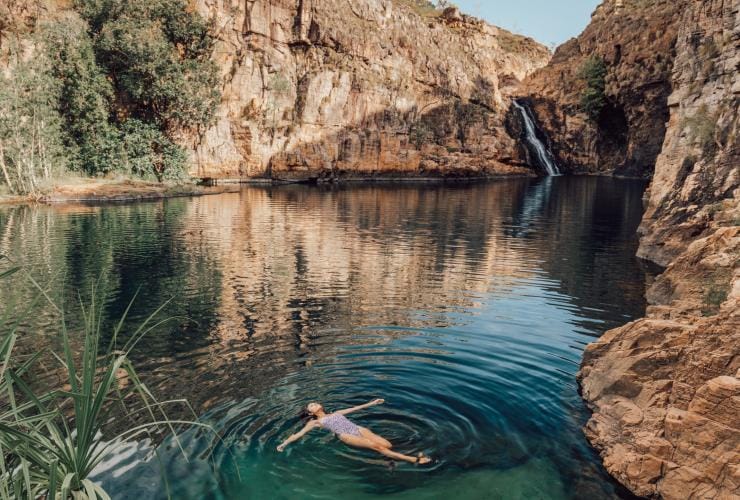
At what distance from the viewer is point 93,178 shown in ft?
158

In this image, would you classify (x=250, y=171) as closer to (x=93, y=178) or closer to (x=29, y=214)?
(x=93, y=178)

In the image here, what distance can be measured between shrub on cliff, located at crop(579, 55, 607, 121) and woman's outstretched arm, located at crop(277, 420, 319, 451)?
82691 mm

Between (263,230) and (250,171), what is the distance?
43.5m

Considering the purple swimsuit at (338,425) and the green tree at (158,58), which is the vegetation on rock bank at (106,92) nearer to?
the green tree at (158,58)

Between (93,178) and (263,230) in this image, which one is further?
(93,178)

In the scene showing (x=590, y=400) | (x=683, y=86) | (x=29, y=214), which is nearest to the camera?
(x=590, y=400)

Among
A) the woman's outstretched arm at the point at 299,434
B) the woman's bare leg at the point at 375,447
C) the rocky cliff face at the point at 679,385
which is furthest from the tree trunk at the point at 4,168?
Answer: the rocky cliff face at the point at 679,385

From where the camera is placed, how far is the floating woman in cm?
684

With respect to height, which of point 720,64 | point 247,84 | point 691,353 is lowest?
point 691,353

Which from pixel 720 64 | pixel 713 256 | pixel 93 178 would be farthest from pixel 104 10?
pixel 713 256

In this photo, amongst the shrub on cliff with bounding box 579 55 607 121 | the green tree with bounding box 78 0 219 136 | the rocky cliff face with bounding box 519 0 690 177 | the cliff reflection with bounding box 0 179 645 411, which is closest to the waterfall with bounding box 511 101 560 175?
the rocky cliff face with bounding box 519 0 690 177

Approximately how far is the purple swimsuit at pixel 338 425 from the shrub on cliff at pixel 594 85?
82512 millimetres

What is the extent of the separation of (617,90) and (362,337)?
75517 mm

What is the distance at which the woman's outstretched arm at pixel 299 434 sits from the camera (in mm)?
6953
